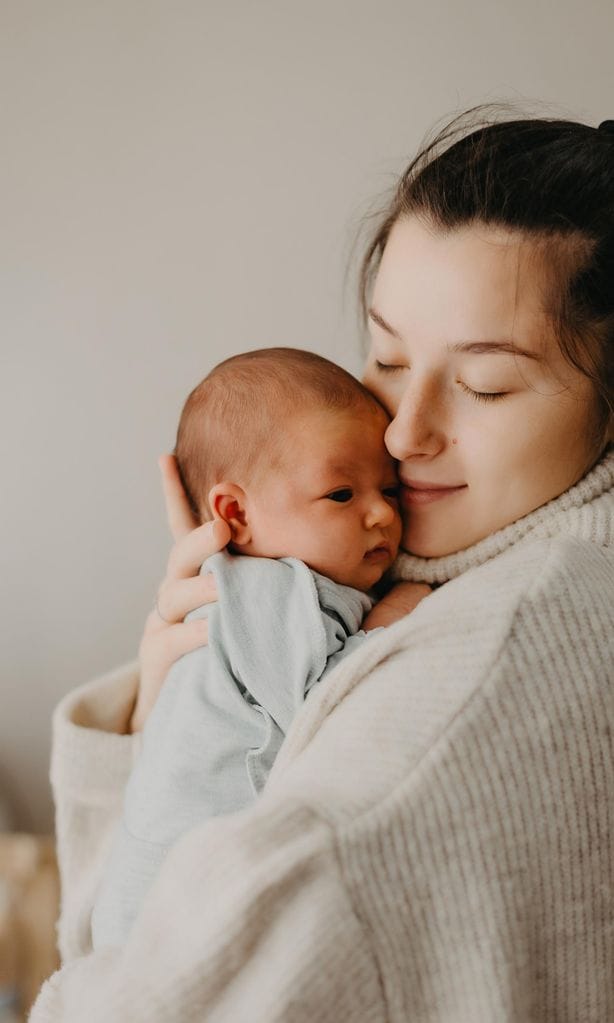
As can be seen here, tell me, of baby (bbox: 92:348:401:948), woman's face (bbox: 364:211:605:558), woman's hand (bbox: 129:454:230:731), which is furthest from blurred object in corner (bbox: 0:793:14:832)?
woman's face (bbox: 364:211:605:558)

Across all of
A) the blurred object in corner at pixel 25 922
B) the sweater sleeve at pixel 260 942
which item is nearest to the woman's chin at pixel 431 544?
the sweater sleeve at pixel 260 942

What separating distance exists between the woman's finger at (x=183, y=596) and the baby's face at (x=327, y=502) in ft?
0.30

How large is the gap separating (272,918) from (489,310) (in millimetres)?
717

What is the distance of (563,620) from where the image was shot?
959mm

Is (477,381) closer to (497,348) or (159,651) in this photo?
(497,348)

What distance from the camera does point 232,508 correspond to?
1.32 meters

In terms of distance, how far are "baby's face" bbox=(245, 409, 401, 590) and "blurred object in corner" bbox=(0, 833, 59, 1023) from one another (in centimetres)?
115

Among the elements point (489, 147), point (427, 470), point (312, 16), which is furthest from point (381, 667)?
point (312, 16)

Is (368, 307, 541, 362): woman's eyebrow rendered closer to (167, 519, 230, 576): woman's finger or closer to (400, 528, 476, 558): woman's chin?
(400, 528, 476, 558): woman's chin

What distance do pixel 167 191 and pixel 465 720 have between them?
151cm

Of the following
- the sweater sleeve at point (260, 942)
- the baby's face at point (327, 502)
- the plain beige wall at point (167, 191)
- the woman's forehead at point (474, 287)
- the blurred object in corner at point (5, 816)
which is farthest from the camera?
the blurred object in corner at point (5, 816)

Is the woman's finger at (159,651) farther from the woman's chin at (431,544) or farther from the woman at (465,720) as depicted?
the woman's chin at (431,544)

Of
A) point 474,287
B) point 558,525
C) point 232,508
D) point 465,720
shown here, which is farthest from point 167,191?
point 465,720

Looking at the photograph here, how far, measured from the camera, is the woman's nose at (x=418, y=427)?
120 cm
